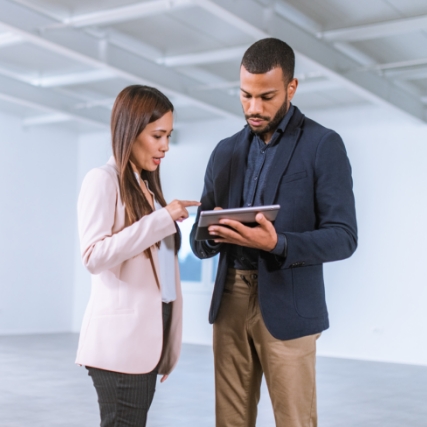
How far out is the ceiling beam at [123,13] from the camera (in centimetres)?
513

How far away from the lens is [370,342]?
27.4 feet

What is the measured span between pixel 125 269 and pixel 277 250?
17.3 inches

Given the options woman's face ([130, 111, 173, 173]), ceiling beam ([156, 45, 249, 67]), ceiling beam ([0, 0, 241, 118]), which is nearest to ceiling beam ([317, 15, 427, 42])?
ceiling beam ([156, 45, 249, 67])

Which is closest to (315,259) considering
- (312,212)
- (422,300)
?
(312,212)

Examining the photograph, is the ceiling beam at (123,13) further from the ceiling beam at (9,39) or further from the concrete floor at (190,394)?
→ the concrete floor at (190,394)

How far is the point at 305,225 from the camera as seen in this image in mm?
1831

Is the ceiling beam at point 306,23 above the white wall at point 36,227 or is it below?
above

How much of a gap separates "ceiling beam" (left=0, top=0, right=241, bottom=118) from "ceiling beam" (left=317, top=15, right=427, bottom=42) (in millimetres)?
1807

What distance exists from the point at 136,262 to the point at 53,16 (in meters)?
4.82

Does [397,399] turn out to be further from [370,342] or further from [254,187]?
[254,187]

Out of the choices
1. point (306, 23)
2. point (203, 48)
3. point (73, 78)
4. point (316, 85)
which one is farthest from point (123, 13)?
point (316, 85)

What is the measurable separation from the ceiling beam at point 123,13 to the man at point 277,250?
128 inches

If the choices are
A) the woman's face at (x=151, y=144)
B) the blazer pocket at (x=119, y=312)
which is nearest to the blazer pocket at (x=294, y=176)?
the woman's face at (x=151, y=144)

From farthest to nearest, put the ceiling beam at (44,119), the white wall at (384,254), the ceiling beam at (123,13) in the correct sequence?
the ceiling beam at (44,119)
the white wall at (384,254)
the ceiling beam at (123,13)
